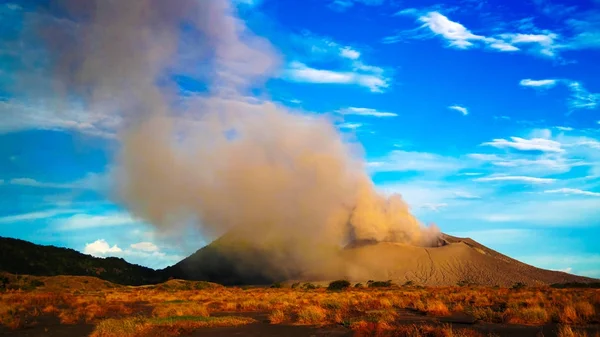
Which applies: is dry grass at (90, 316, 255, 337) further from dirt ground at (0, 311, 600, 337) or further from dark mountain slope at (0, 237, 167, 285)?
dark mountain slope at (0, 237, 167, 285)

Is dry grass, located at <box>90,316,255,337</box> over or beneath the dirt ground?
over

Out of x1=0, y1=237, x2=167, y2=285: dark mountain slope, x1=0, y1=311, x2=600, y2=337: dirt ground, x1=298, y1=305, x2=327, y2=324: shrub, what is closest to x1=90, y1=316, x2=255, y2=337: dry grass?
x1=0, y1=311, x2=600, y2=337: dirt ground

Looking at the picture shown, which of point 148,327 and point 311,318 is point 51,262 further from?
point 311,318

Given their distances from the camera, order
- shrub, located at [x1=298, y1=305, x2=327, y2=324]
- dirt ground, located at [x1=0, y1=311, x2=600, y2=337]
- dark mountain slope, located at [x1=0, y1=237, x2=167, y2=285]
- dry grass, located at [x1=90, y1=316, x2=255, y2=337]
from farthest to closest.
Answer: dark mountain slope, located at [x1=0, y1=237, x2=167, y2=285] → shrub, located at [x1=298, y1=305, x2=327, y2=324] → dry grass, located at [x1=90, y1=316, x2=255, y2=337] → dirt ground, located at [x1=0, y1=311, x2=600, y2=337]

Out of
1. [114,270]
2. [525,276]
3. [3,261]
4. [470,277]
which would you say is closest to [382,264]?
[470,277]

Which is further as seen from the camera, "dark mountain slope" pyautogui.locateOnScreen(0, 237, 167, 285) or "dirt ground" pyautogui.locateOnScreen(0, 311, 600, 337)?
"dark mountain slope" pyautogui.locateOnScreen(0, 237, 167, 285)

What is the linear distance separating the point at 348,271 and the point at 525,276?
69.9 meters

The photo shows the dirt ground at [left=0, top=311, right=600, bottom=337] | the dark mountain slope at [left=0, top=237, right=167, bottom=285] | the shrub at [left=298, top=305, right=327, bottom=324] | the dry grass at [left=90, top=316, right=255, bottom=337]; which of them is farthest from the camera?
the dark mountain slope at [left=0, top=237, right=167, bottom=285]

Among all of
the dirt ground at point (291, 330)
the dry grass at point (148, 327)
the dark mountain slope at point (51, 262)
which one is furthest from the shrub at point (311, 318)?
the dark mountain slope at point (51, 262)

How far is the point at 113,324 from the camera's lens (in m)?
24.0

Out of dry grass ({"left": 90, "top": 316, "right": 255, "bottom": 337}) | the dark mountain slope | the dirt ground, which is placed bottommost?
the dirt ground

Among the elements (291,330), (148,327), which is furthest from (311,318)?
(148,327)

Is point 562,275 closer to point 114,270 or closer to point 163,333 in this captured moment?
point 114,270

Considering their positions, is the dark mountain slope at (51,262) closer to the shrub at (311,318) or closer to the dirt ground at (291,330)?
the dirt ground at (291,330)
